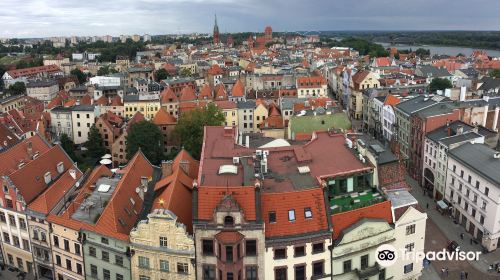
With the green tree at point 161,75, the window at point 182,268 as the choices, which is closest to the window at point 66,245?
the window at point 182,268

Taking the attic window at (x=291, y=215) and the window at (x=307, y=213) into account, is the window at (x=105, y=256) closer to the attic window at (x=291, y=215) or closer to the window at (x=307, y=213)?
the attic window at (x=291, y=215)

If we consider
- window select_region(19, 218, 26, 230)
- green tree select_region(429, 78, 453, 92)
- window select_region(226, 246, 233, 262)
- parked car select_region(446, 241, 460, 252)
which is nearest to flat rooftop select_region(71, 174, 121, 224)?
window select_region(19, 218, 26, 230)

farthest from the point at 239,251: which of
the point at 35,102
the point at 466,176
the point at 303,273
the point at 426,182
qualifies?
the point at 35,102

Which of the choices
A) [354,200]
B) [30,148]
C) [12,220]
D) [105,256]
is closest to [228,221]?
[354,200]

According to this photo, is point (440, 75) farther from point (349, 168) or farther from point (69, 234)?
point (69, 234)

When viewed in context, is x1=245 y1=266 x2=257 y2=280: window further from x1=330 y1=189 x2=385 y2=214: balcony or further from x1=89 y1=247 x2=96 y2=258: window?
x1=89 y1=247 x2=96 y2=258: window

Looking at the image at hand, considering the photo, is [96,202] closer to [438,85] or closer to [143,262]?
[143,262]
